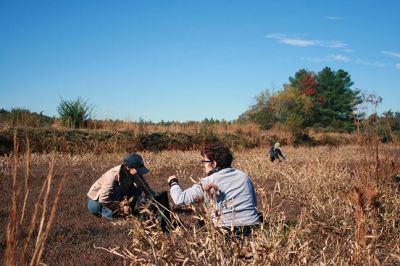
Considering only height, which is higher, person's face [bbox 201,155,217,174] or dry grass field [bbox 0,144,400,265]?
person's face [bbox 201,155,217,174]

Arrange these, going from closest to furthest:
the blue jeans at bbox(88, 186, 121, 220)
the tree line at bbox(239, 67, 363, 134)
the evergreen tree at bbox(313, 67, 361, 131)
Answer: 1. the blue jeans at bbox(88, 186, 121, 220)
2. the tree line at bbox(239, 67, 363, 134)
3. the evergreen tree at bbox(313, 67, 361, 131)

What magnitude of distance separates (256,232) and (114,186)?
3907 mm

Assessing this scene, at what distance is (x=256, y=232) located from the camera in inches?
129

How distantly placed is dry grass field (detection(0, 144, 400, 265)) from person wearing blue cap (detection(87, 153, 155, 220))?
8.5 inches

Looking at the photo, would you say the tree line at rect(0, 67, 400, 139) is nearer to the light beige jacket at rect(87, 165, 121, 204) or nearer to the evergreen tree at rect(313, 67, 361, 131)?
the evergreen tree at rect(313, 67, 361, 131)

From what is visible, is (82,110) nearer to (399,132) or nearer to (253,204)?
(399,132)

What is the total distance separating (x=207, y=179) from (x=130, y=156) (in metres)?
2.52

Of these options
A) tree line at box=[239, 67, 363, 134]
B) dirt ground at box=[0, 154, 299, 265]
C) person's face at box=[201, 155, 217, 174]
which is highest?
tree line at box=[239, 67, 363, 134]

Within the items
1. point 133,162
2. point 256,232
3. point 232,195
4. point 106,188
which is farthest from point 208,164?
point 106,188

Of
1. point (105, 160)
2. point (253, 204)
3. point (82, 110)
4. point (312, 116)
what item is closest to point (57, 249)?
point (253, 204)

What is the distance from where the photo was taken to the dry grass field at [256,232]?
9.27ft

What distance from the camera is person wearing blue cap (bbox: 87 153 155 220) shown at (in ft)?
21.2

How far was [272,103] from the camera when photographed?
2116 inches

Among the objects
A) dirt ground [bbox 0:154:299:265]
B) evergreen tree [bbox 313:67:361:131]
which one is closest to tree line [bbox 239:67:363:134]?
evergreen tree [bbox 313:67:361:131]
